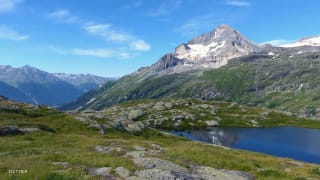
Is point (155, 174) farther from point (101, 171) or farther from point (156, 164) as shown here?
point (156, 164)

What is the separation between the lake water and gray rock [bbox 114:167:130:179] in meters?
129

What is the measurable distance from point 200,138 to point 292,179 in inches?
5805

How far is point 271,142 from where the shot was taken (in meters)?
172

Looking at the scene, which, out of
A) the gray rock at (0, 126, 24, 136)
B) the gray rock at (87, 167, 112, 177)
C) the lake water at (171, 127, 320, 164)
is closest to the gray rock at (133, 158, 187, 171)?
the gray rock at (87, 167, 112, 177)

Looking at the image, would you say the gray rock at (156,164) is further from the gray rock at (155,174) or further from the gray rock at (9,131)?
the gray rock at (9,131)

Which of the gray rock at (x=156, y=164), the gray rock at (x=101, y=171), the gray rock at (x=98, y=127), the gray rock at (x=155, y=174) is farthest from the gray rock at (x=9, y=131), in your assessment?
the gray rock at (x=155, y=174)

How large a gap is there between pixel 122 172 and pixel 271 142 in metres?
162

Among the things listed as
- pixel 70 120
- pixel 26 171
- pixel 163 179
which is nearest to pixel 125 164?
pixel 163 179

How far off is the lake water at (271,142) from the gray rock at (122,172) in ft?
425

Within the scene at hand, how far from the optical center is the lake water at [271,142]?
14800cm

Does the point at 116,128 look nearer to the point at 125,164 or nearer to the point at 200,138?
the point at 125,164

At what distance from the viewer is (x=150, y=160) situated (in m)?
26.5

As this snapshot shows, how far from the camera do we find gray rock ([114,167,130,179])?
2166 centimetres

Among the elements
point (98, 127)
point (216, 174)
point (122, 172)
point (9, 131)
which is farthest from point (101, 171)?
point (98, 127)
